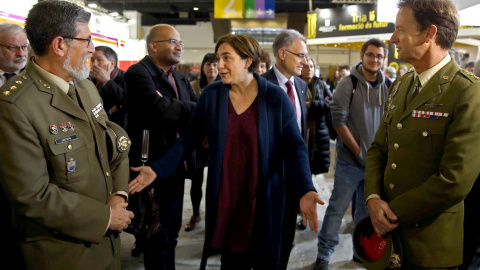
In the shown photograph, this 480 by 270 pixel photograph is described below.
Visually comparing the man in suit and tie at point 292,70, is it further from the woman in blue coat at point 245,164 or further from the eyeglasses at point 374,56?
the woman in blue coat at point 245,164

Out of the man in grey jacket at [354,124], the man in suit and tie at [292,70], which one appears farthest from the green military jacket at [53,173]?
the man in grey jacket at [354,124]

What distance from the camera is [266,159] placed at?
201 centimetres

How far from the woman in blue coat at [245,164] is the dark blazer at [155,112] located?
15.4 inches

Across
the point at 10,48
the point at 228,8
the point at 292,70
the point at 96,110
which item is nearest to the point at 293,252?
the point at 292,70

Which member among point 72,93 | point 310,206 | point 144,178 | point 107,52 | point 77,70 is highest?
point 107,52

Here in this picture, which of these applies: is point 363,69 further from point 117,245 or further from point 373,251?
point 117,245

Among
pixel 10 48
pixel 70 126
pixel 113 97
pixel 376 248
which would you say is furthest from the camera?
pixel 113 97

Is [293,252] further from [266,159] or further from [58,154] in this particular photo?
[58,154]

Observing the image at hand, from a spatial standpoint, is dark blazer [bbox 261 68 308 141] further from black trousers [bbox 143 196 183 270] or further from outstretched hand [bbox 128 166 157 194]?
outstretched hand [bbox 128 166 157 194]

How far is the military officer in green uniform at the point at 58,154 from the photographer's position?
1.34 meters

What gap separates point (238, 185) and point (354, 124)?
5.07 feet

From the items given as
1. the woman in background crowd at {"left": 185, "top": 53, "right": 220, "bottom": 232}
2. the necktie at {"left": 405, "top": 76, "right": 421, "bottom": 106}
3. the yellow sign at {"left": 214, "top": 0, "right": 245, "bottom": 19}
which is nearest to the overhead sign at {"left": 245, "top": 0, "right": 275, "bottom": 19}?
the yellow sign at {"left": 214, "top": 0, "right": 245, "bottom": 19}

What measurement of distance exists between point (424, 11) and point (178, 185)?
1848 millimetres

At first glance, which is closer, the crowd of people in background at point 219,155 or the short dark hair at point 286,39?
the crowd of people in background at point 219,155
